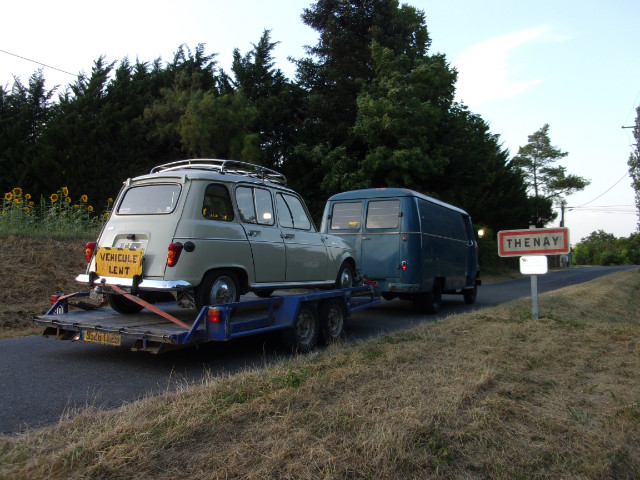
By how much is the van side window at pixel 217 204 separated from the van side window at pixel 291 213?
1.03 metres

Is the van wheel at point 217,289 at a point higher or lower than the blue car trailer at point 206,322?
higher

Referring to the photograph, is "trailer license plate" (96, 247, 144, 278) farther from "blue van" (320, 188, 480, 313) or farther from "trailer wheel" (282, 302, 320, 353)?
"blue van" (320, 188, 480, 313)

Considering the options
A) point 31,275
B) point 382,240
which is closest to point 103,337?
point 31,275

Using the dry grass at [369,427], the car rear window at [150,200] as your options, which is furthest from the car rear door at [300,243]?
the dry grass at [369,427]

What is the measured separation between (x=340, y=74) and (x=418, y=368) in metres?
24.4

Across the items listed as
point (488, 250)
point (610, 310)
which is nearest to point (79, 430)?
point (610, 310)

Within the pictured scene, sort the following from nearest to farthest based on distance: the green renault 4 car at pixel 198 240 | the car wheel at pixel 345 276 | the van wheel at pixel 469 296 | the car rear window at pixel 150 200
Result: 1. the green renault 4 car at pixel 198 240
2. the car rear window at pixel 150 200
3. the car wheel at pixel 345 276
4. the van wheel at pixel 469 296

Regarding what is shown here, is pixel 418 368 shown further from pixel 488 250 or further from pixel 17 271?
pixel 488 250

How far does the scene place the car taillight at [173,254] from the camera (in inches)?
222

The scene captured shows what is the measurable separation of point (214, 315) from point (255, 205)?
6.36ft

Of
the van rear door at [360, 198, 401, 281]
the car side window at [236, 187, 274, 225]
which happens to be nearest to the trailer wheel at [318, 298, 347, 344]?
the car side window at [236, 187, 274, 225]

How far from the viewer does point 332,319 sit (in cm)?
774

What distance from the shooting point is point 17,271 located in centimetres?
1012

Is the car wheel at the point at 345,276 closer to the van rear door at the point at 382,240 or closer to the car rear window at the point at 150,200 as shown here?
the van rear door at the point at 382,240
